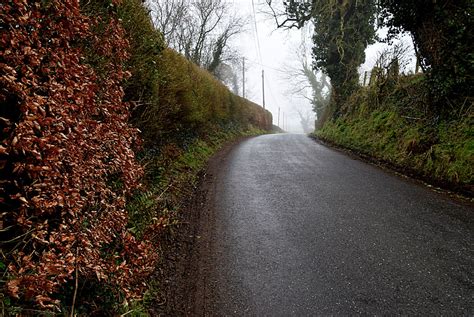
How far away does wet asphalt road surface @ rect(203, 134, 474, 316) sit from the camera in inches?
106

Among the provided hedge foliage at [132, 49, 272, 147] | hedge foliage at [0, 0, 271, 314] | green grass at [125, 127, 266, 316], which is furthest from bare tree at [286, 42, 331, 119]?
hedge foliage at [0, 0, 271, 314]

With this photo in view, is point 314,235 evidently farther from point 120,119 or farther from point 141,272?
point 120,119

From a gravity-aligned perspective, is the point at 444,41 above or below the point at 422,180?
above

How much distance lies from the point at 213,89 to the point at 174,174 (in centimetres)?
715

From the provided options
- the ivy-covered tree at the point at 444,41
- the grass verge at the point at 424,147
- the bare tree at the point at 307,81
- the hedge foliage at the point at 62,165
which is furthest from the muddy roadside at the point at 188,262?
the bare tree at the point at 307,81

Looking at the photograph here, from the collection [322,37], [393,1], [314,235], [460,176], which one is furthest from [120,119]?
[322,37]

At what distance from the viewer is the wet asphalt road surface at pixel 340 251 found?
8.82ft

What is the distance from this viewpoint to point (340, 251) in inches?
137

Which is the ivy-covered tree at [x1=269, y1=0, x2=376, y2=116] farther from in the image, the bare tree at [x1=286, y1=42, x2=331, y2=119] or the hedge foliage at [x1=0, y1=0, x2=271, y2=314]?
the bare tree at [x1=286, y1=42, x2=331, y2=119]

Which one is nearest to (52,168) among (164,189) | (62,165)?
(62,165)

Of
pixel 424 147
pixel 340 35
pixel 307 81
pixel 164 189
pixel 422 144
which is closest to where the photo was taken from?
pixel 164 189

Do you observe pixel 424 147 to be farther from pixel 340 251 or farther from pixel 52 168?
pixel 52 168

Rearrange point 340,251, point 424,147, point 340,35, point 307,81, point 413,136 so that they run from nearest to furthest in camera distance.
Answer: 1. point 340,251
2. point 424,147
3. point 413,136
4. point 340,35
5. point 307,81

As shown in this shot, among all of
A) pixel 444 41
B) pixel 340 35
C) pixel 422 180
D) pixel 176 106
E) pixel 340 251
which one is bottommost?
pixel 340 251
